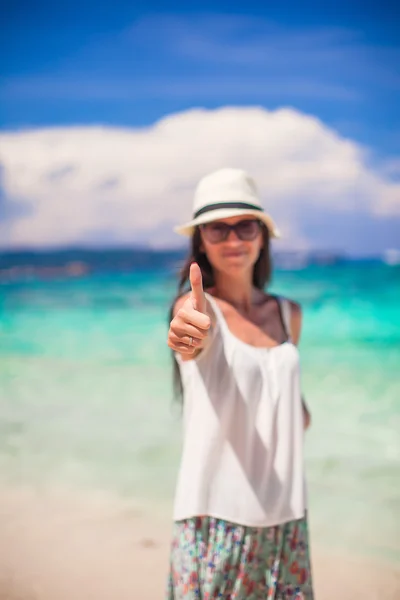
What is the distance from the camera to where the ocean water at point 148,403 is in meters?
3.98

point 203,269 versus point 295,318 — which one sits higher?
point 203,269

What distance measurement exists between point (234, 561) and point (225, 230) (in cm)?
90

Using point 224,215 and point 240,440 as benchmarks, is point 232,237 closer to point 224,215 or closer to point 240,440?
point 224,215

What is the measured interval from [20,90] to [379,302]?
369 inches

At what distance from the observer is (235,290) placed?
72.4 inches

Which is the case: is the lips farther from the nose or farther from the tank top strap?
the tank top strap

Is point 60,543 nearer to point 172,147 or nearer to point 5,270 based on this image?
point 172,147

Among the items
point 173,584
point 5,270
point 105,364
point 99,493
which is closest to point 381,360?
point 105,364

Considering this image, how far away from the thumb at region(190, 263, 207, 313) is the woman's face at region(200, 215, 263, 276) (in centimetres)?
31

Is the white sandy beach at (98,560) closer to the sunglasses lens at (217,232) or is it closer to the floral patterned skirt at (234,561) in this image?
the floral patterned skirt at (234,561)

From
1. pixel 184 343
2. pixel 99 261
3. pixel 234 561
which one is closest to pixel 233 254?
pixel 184 343

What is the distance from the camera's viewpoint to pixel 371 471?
4.45 m

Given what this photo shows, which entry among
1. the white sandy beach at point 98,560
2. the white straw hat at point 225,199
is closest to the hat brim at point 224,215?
the white straw hat at point 225,199

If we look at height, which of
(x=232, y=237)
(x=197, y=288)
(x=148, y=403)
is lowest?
(x=197, y=288)
